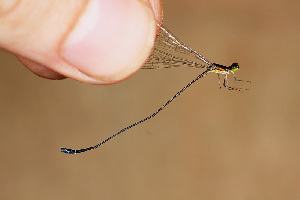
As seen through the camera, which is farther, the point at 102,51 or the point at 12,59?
the point at 12,59

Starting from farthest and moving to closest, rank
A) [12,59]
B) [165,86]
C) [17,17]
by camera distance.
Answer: [12,59]
[165,86]
[17,17]

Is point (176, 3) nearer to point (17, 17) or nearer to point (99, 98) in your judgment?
point (99, 98)

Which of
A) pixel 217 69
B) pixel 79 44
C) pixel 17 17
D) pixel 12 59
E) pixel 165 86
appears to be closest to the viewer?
pixel 17 17

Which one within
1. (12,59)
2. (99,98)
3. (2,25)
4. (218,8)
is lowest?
(2,25)

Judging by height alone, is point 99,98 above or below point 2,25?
above

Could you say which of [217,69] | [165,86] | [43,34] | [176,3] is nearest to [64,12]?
[43,34]
